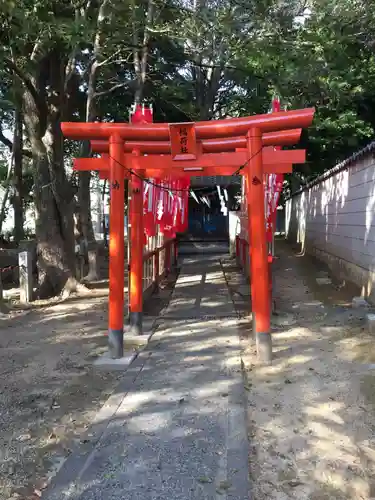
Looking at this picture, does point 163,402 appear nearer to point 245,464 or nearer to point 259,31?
point 245,464

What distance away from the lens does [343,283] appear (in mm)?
10727

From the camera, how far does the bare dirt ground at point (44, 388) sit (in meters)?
3.63

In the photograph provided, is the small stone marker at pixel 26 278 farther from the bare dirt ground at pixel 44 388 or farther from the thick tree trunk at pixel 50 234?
the bare dirt ground at pixel 44 388

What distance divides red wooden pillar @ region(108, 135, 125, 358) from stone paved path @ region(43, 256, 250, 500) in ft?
1.85

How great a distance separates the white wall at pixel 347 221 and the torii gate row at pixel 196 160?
3.22 m

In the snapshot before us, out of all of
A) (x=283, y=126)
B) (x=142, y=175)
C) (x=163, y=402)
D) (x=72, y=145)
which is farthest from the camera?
(x=72, y=145)

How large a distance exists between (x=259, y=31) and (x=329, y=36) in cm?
147

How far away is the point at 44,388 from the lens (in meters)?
5.26

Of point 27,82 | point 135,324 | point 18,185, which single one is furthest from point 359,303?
point 18,185

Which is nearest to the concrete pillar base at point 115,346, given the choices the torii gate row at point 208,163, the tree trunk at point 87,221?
the torii gate row at point 208,163

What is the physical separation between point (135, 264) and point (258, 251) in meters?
2.03

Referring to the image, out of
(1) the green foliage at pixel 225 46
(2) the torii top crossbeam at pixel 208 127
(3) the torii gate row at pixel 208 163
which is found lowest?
(3) the torii gate row at pixel 208 163

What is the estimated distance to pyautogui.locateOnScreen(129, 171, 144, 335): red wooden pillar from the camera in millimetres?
7270

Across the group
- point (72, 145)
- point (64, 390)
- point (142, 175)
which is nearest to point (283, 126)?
point (142, 175)
